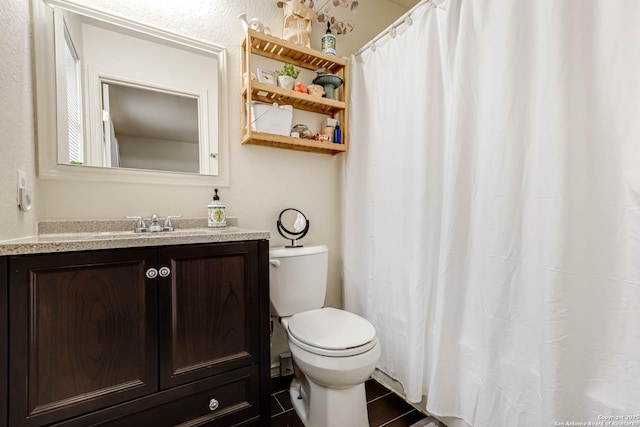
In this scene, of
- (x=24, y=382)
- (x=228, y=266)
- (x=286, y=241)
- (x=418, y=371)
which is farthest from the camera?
(x=286, y=241)

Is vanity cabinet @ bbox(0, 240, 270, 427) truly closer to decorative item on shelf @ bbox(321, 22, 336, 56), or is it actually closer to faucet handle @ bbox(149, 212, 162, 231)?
faucet handle @ bbox(149, 212, 162, 231)

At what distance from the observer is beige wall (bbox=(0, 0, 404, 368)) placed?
3.01ft

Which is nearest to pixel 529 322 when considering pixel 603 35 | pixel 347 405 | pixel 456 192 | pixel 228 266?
pixel 456 192

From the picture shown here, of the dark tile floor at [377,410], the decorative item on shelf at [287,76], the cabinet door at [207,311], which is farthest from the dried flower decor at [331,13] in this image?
the dark tile floor at [377,410]

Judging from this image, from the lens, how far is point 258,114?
152cm

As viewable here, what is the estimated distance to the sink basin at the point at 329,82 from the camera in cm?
171

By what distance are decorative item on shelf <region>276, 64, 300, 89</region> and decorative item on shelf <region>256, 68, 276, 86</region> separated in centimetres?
4

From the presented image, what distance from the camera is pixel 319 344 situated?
3.73 ft

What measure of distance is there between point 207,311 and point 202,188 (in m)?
0.70

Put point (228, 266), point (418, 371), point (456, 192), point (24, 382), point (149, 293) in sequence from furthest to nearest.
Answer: point (418, 371) → point (456, 192) → point (228, 266) → point (149, 293) → point (24, 382)

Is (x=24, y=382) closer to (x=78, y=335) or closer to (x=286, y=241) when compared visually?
(x=78, y=335)

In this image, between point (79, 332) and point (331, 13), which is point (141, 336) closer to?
point (79, 332)

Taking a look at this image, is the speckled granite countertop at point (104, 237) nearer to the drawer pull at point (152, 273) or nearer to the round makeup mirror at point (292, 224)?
the drawer pull at point (152, 273)

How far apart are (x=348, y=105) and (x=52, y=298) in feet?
5.48
